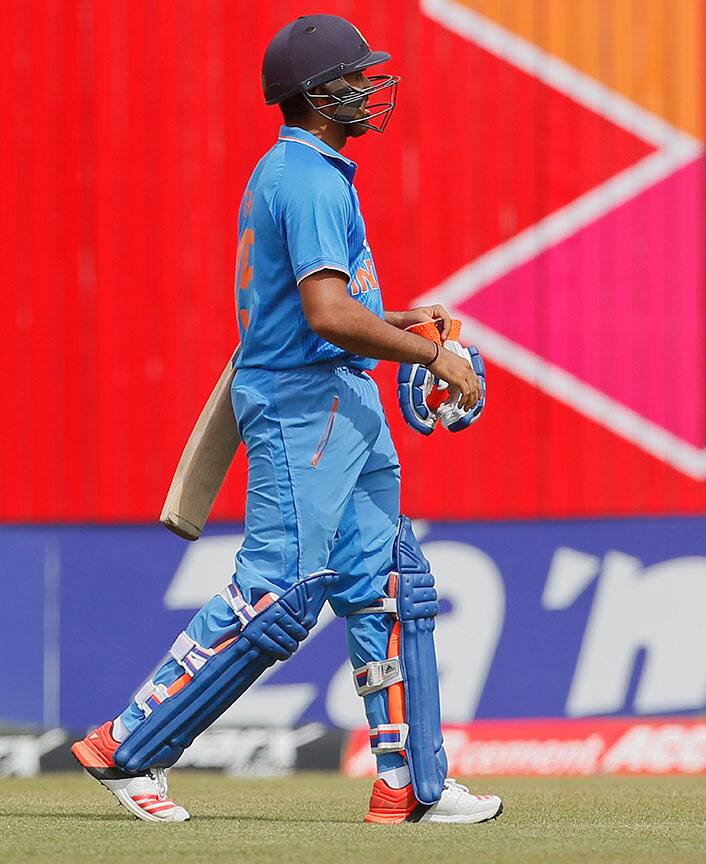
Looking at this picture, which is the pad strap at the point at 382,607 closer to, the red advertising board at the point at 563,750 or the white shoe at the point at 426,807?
the white shoe at the point at 426,807

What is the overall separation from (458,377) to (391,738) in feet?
2.82

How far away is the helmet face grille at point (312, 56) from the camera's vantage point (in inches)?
163

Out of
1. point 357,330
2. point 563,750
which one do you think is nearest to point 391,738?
point 357,330

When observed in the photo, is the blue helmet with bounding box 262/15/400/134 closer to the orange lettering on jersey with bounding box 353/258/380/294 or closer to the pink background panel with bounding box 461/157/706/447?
the orange lettering on jersey with bounding box 353/258/380/294

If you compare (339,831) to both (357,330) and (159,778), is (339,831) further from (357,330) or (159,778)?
(357,330)

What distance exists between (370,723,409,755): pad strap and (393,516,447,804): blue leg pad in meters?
0.01

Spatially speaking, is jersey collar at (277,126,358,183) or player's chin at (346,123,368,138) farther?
player's chin at (346,123,368,138)

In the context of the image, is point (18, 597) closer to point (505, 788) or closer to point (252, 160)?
point (252, 160)

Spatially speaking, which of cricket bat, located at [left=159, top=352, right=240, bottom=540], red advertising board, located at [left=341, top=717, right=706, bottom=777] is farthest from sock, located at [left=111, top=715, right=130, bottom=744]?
red advertising board, located at [left=341, top=717, right=706, bottom=777]

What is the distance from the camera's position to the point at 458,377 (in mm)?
4066

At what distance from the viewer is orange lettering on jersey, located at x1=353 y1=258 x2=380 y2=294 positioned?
13.7 feet

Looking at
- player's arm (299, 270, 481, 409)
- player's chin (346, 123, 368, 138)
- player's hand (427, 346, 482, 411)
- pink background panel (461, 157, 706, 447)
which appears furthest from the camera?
pink background panel (461, 157, 706, 447)

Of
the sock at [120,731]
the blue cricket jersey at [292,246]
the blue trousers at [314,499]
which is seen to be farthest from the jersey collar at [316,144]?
the sock at [120,731]

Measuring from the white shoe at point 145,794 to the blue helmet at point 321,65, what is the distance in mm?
1584
